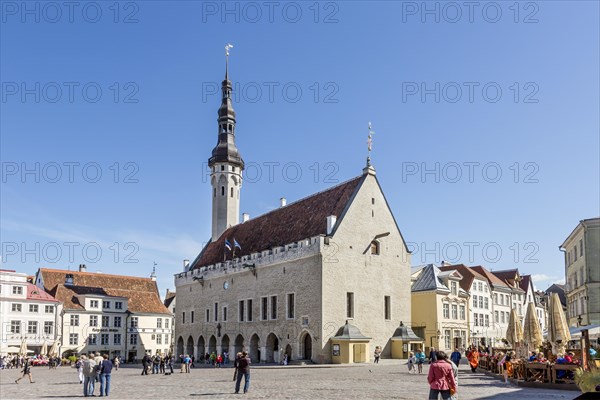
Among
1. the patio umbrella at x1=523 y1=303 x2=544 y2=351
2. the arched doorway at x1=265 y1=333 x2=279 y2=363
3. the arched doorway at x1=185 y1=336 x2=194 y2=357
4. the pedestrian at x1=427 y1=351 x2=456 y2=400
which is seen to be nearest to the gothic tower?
the arched doorway at x1=185 y1=336 x2=194 y2=357

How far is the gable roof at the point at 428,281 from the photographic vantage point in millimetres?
52819

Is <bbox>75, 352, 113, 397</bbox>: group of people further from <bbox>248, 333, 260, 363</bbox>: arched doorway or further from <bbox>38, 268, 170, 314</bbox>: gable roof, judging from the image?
<bbox>38, 268, 170, 314</bbox>: gable roof

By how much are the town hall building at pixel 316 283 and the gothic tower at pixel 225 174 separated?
718 cm

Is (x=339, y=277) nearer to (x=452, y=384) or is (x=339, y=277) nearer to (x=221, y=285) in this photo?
(x=221, y=285)

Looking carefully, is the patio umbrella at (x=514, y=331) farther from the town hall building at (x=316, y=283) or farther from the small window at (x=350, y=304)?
the small window at (x=350, y=304)

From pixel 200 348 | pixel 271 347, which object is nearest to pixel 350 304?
pixel 271 347

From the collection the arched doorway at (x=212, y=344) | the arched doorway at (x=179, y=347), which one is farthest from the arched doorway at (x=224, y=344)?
the arched doorway at (x=179, y=347)

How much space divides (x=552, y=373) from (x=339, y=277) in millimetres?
24503

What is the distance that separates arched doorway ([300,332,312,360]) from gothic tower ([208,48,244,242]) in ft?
73.9

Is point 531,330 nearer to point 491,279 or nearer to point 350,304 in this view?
point 350,304

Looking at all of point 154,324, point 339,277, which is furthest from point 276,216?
point 154,324

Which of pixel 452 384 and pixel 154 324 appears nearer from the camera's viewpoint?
pixel 452 384

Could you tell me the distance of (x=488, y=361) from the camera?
1152 inches

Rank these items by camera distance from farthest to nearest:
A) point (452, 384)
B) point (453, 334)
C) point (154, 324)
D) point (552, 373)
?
point (154, 324), point (453, 334), point (552, 373), point (452, 384)
